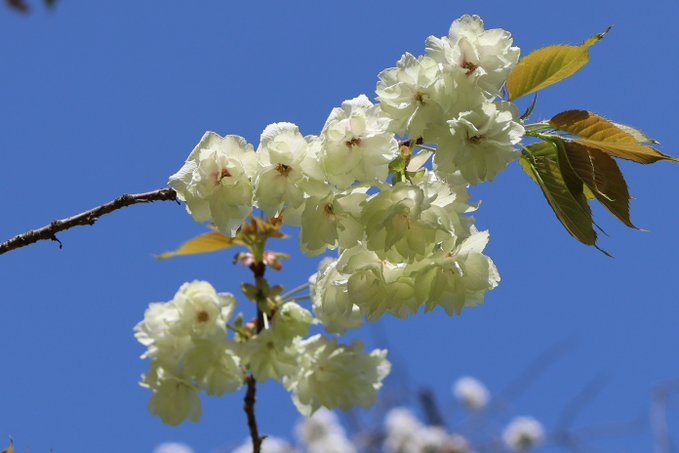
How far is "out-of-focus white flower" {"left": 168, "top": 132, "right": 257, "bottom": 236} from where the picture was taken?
4.75ft

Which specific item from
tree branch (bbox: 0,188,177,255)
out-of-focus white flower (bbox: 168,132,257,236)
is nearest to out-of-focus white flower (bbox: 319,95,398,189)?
out-of-focus white flower (bbox: 168,132,257,236)

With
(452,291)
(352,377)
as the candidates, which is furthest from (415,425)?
(452,291)

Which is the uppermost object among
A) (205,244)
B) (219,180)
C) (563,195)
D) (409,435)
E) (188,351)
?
(409,435)

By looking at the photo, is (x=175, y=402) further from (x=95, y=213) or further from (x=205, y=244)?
(x=95, y=213)

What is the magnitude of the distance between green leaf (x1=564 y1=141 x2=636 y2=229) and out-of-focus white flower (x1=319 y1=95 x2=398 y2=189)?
0.33 metres

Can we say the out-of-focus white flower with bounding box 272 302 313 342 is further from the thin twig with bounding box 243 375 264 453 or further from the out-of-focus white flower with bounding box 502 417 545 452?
the out-of-focus white flower with bounding box 502 417 545 452

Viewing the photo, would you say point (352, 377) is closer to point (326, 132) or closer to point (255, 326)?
point (255, 326)

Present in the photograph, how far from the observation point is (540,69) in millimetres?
1601

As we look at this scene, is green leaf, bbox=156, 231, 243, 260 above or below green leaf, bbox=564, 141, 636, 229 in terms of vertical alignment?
above

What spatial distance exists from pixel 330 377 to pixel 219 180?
43.2 inches

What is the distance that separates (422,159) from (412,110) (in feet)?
0.39

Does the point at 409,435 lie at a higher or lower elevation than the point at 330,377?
higher

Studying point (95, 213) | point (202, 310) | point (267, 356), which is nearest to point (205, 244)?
point (202, 310)

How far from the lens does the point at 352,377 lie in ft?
8.07
